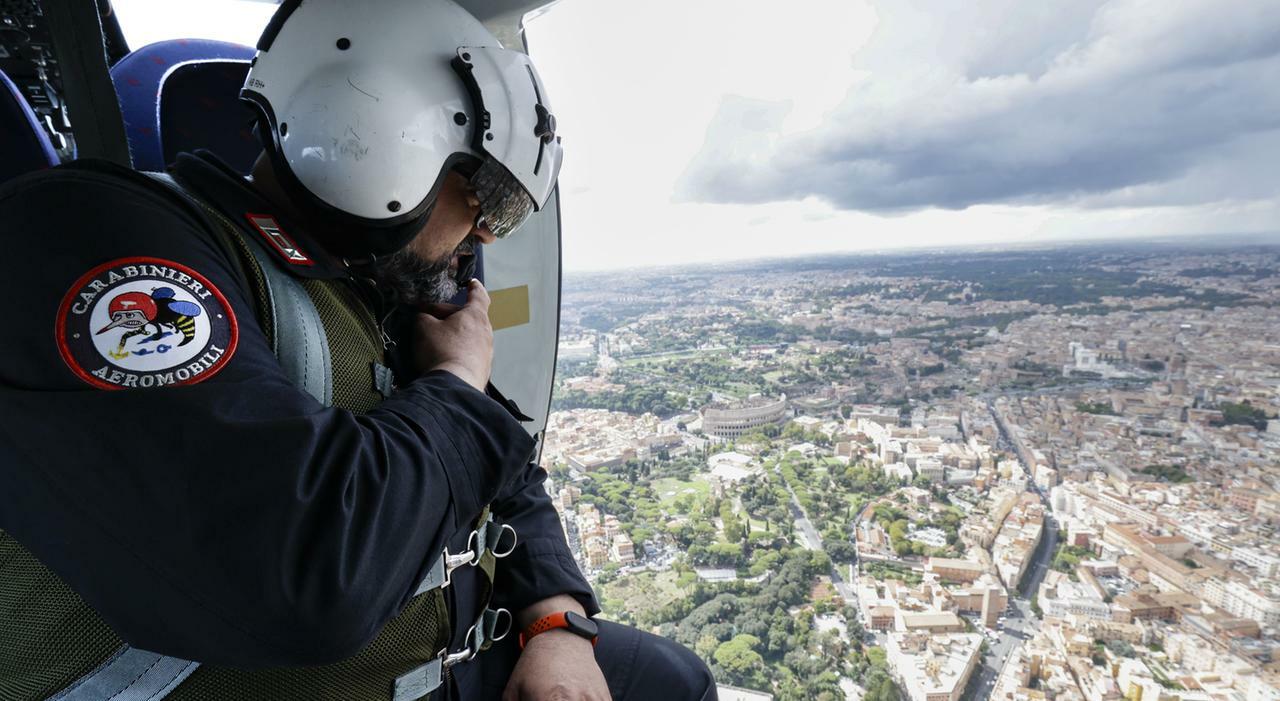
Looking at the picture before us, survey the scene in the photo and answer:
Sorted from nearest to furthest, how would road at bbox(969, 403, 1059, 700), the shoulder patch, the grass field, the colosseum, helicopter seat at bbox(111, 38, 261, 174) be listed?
the shoulder patch, helicopter seat at bbox(111, 38, 261, 174), road at bbox(969, 403, 1059, 700), the grass field, the colosseum

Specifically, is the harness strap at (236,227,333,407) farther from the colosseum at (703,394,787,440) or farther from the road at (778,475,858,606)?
the colosseum at (703,394,787,440)

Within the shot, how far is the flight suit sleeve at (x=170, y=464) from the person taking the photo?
49cm

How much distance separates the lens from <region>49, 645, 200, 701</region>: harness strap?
595mm

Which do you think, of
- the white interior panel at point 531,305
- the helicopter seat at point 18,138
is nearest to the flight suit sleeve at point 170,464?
the helicopter seat at point 18,138

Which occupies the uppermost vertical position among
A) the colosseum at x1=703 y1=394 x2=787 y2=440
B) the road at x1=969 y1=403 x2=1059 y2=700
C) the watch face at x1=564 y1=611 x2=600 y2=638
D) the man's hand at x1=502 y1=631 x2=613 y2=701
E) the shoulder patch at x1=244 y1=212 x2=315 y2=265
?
the shoulder patch at x1=244 y1=212 x2=315 y2=265

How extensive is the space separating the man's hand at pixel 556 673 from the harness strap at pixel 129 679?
1.77 feet

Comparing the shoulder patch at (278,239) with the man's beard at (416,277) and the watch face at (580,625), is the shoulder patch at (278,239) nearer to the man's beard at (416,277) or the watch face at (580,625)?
the man's beard at (416,277)

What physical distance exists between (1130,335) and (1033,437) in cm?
47

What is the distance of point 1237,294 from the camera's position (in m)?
1.83

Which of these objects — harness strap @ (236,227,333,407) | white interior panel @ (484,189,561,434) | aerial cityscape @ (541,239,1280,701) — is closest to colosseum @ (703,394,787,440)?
aerial cityscape @ (541,239,1280,701)

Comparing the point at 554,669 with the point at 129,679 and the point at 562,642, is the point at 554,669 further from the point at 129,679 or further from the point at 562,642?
the point at 129,679

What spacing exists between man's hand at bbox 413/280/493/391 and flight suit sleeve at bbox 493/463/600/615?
0.34 metres

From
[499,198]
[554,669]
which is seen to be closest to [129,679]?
[554,669]

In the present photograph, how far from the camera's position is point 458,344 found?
2.79 feet
